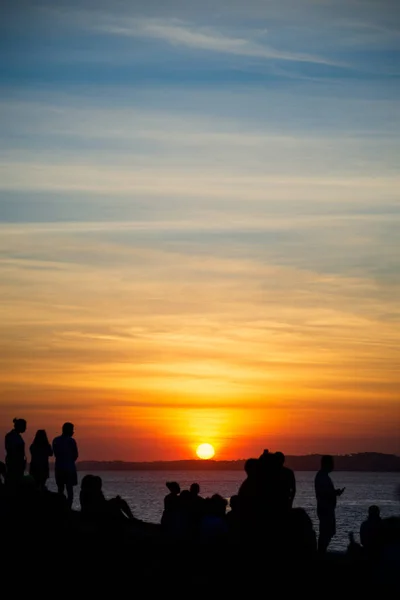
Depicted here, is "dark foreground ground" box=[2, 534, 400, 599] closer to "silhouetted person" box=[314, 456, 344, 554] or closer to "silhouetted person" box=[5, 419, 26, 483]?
"silhouetted person" box=[314, 456, 344, 554]

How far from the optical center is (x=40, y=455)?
21.6 meters

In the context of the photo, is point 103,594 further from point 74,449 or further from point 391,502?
point 391,502

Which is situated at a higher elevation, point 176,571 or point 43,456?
point 43,456

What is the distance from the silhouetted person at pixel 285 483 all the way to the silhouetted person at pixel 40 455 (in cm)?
739

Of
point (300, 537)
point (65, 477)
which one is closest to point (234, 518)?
point (300, 537)

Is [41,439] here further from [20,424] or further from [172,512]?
[172,512]

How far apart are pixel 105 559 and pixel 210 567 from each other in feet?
6.22

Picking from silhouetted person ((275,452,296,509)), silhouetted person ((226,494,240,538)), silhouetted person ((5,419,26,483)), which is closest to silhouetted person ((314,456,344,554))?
silhouetted person ((275,452,296,509))

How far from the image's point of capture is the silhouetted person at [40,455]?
71.0 ft

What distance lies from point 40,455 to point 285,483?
28.3 feet

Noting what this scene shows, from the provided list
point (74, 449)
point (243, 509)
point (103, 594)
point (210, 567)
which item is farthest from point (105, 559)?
point (74, 449)

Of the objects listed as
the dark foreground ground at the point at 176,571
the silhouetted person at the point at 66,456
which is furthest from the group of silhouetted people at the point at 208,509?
the dark foreground ground at the point at 176,571

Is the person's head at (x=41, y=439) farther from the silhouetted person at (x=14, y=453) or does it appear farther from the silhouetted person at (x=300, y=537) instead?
the silhouetted person at (x=300, y=537)

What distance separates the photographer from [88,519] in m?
18.2
